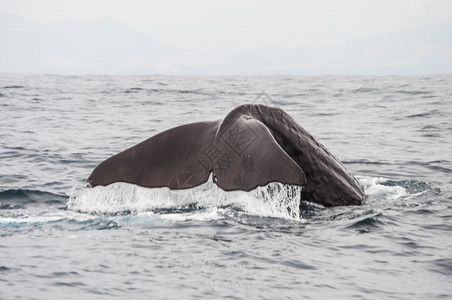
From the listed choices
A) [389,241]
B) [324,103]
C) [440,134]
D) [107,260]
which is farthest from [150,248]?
[324,103]

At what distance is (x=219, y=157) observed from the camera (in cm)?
669

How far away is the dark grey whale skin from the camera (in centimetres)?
629

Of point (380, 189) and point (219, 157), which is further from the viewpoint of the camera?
point (380, 189)

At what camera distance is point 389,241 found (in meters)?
7.00

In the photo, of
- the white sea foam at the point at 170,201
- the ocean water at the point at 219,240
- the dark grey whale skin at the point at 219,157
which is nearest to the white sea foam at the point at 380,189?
the ocean water at the point at 219,240

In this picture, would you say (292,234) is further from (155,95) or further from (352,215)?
(155,95)

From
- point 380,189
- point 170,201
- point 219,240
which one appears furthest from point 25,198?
point 380,189

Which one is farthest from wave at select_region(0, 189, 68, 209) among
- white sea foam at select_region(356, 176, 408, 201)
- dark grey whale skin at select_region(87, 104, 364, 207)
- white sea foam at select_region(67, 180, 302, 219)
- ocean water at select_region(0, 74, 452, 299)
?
white sea foam at select_region(356, 176, 408, 201)

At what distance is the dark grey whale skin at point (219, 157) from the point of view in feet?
20.6

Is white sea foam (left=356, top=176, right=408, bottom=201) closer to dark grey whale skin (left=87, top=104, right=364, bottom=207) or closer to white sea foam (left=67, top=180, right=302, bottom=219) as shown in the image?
white sea foam (left=67, top=180, right=302, bottom=219)

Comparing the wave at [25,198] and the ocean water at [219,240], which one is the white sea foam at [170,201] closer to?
the ocean water at [219,240]

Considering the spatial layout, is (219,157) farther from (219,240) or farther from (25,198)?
(25,198)

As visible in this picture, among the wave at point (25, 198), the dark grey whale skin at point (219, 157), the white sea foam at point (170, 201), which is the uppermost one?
the dark grey whale skin at point (219, 157)

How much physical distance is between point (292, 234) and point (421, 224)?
5.88 feet
